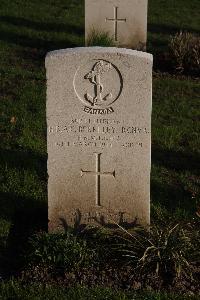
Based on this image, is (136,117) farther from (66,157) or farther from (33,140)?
(33,140)

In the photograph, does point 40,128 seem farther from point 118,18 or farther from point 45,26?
point 45,26

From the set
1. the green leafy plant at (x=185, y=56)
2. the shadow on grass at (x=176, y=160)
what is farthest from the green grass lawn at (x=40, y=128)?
the green leafy plant at (x=185, y=56)

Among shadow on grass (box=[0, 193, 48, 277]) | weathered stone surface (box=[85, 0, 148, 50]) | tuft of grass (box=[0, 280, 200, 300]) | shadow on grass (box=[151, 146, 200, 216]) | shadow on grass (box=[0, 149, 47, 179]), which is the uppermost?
weathered stone surface (box=[85, 0, 148, 50])

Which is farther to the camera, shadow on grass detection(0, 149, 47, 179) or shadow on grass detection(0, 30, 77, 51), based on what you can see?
shadow on grass detection(0, 30, 77, 51)

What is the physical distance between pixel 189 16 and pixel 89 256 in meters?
10.0

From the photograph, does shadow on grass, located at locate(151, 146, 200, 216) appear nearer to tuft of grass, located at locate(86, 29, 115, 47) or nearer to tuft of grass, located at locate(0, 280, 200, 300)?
tuft of grass, located at locate(0, 280, 200, 300)

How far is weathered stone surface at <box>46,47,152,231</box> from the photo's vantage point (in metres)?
5.07

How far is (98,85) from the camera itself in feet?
16.7

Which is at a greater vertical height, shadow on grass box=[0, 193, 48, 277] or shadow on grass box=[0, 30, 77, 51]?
shadow on grass box=[0, 30, 77, 51]

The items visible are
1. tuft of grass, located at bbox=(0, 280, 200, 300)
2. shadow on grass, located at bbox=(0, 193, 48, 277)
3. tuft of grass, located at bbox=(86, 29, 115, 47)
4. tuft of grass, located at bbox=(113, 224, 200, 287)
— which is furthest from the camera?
tuft of grass, located at bbox=(86, 29, 115, 47)

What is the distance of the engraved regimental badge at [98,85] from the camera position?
5059 millimetres

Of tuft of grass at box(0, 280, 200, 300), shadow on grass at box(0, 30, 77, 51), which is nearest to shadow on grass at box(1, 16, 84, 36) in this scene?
shadow on grass at box(0, 30, 77, 51)

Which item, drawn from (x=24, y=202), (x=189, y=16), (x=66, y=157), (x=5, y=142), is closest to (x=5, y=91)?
(x=5, y=142)

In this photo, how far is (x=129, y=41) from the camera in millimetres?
10766
